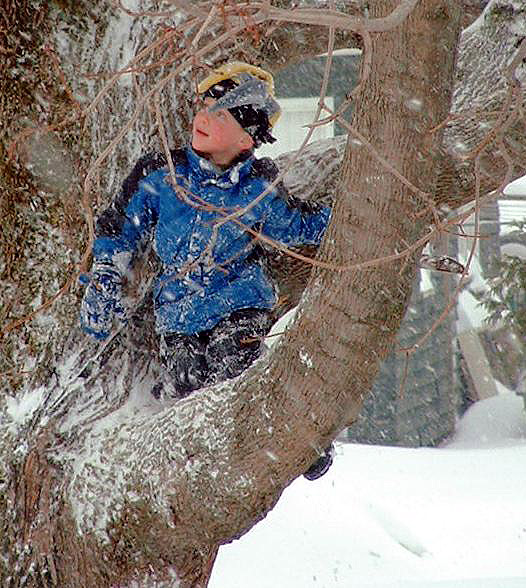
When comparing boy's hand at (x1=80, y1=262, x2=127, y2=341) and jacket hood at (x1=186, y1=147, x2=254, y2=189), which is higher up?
jacket hood at (x1=186, y1=147, x2=254, y2=189)

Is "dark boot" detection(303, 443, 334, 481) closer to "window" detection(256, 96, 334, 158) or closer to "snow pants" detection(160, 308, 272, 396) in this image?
"snow pants" detection(160, 308, 272, 396)

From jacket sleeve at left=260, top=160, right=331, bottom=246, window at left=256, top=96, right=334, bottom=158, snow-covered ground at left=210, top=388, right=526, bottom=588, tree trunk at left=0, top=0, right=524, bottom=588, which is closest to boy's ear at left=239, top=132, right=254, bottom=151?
jacket sleeve at left=260, top=160, right=331, bottom=246

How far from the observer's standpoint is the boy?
111 inches

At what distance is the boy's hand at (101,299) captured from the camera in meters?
2.81

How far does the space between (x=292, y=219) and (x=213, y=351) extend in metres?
0.41

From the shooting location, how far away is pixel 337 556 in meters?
6.50

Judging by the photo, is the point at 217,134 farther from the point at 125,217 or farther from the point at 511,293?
the point at 511,293

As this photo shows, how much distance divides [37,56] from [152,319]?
0.81m

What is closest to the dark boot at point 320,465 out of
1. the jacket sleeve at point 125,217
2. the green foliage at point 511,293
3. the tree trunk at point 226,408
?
the tree trunk at point 226,408

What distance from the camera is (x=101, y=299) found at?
9.27 feet

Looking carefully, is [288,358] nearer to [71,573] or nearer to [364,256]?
[364,256]

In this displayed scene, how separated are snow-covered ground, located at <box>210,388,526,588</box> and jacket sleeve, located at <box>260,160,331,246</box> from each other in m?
3.39

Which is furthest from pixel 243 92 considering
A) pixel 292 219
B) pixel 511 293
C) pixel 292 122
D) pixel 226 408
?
pixel 511 293

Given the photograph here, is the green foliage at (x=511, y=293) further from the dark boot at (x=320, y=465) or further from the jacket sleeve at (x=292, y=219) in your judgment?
the dark boot at (x=320, y=465)
